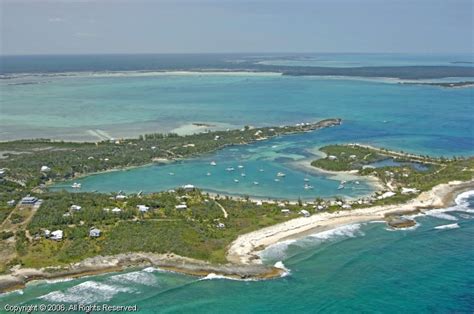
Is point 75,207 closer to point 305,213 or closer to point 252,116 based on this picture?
point 305,213

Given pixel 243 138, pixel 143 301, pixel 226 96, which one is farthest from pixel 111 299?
pixel 226 96

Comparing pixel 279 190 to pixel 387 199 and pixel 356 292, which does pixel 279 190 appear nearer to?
pixel 387 199

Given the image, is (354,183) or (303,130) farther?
(303,130)

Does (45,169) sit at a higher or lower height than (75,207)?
higher

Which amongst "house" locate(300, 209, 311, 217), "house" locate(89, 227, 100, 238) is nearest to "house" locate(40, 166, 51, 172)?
"house" locate(89, 227, 100, 238)

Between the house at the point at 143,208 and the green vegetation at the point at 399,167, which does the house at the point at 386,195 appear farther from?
the house at the point at 143,208

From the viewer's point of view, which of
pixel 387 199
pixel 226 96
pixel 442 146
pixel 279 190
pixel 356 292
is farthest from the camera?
pixel 226 96

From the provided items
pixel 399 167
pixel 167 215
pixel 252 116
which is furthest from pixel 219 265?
pixel 252 116

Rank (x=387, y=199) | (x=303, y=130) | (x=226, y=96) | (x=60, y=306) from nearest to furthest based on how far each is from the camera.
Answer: (x=60, y=306)
(x=387, y=199)
(x=303, y=130)
(x=226, y=96)
